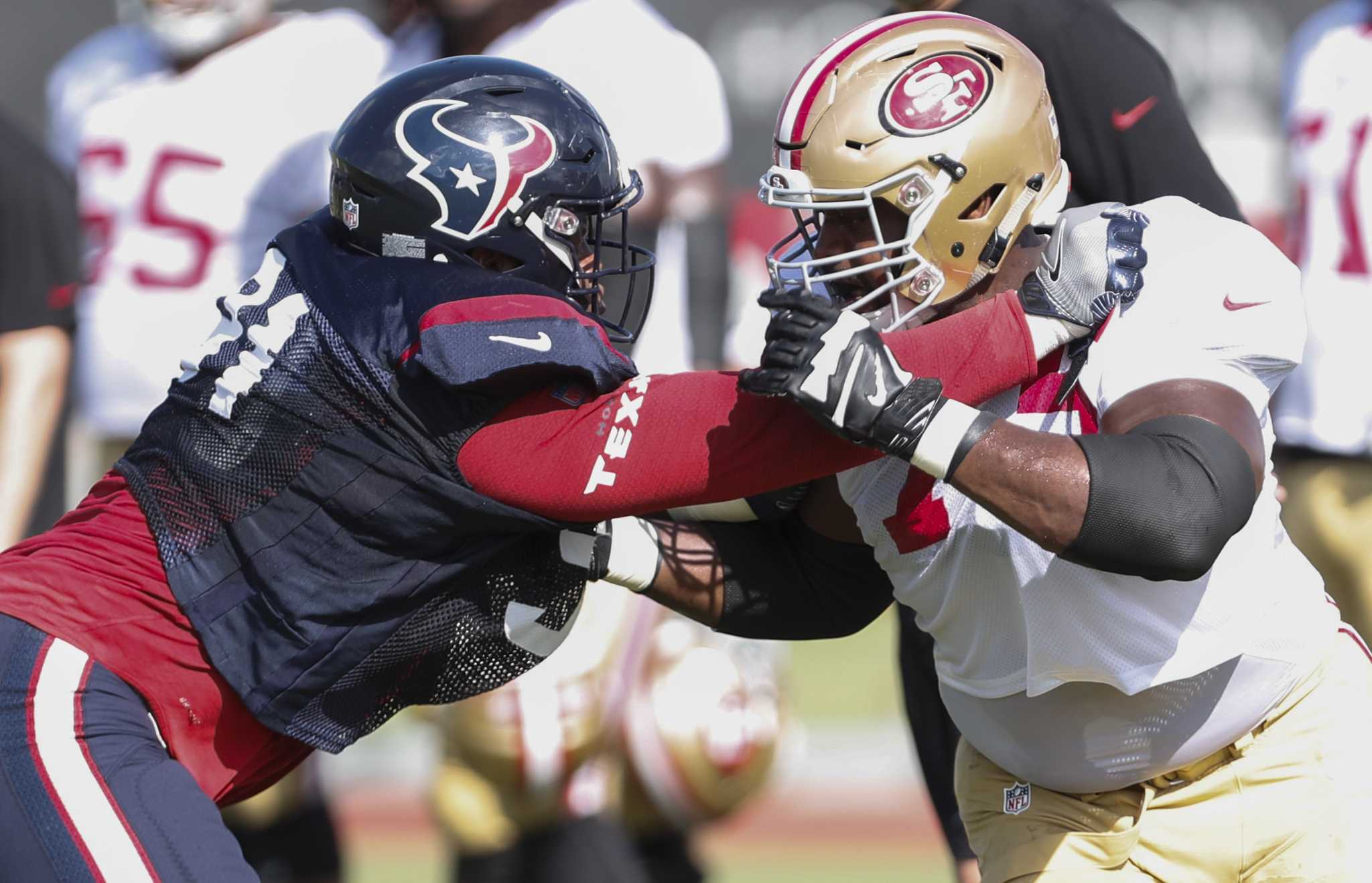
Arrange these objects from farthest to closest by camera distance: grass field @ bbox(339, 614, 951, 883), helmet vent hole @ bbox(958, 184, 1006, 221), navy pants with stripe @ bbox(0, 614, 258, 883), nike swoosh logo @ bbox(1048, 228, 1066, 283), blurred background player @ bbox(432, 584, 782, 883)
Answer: grass field @ bbox(339, 614, 951, 883) < blurred background player @ bbox(432, 584, 782, 883) < helmet vent hole @ bbox(958, 184, 1006, 221) < nike swoosh logo @ bbox(1048, 228, 1066, 283) < navy pants with stripe @ bbox(0, 614, 258, 883)

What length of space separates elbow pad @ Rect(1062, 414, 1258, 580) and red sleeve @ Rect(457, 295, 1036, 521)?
0.22 m

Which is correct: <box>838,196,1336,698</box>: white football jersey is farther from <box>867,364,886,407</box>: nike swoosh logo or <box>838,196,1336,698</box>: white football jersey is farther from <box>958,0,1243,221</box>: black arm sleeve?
<box>958,0,1243,221</box>: black arm sleeve

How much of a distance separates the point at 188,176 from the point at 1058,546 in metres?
2.99

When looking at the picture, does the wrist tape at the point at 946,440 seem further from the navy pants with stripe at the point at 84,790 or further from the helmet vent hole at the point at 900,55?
the navy pants with stripe at the point at 84,790

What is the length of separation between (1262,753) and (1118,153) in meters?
1.16

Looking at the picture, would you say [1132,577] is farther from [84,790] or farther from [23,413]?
[23,413]

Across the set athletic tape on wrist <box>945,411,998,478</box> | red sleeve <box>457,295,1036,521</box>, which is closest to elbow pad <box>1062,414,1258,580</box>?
athletic tape on wrist <box>945,411,998,478</box>

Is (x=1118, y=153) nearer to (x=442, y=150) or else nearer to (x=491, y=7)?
(x=442, y=150)

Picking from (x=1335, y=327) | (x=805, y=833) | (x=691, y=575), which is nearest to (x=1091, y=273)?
(x=691, y=575)

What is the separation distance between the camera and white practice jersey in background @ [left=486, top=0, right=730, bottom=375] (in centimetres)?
450

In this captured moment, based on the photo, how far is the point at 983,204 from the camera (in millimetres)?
2646

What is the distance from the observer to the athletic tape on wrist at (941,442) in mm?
2223

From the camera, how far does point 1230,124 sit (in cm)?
1234

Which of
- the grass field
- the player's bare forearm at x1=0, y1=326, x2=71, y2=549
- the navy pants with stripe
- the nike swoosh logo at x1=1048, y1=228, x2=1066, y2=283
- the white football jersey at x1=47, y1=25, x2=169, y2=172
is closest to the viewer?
the navy pants with stripe
